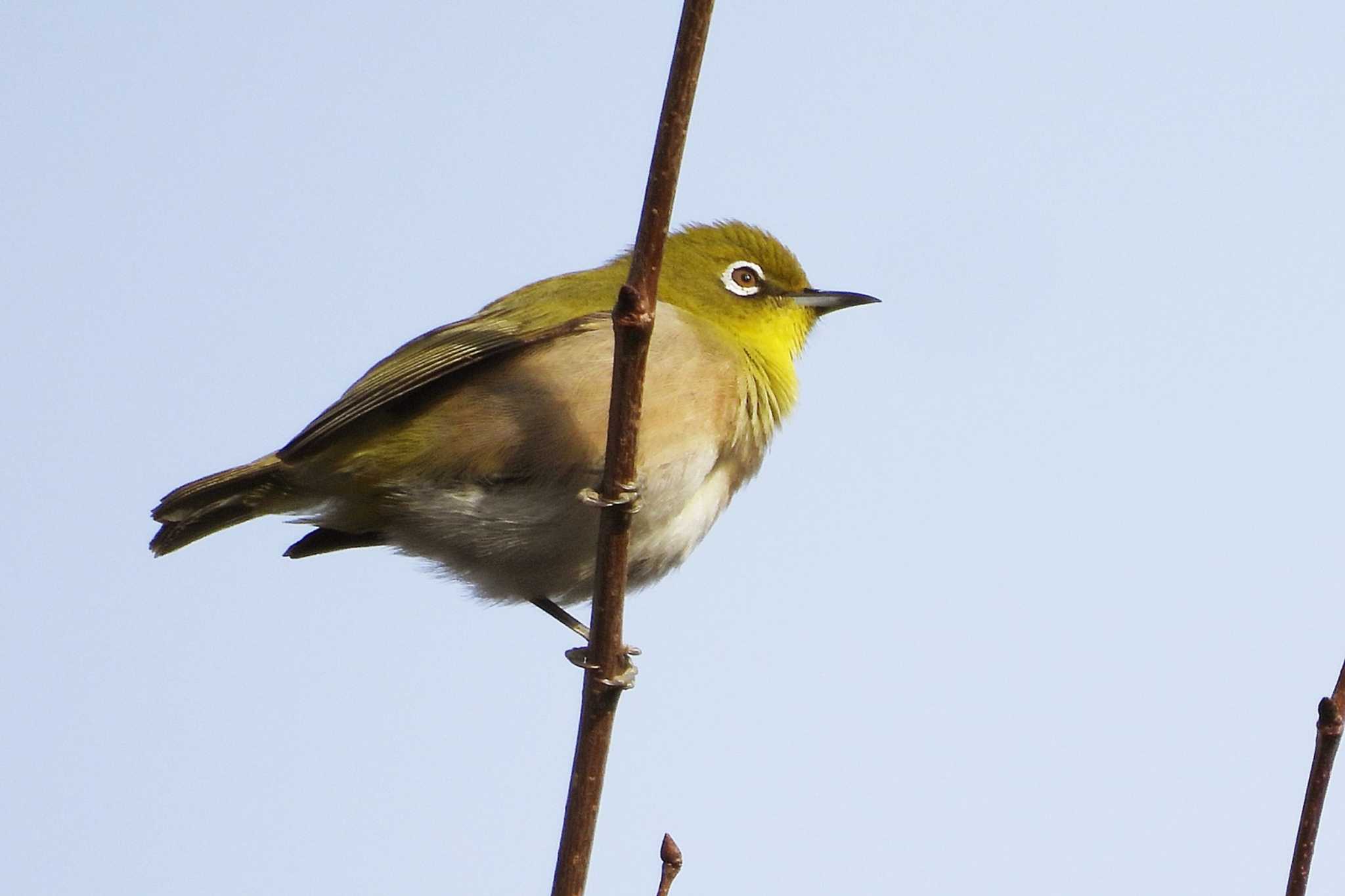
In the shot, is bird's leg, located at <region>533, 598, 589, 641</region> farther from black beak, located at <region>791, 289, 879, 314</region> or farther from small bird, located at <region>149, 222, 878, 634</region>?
black beak, located at <region>791, 289, 879, 314</region>

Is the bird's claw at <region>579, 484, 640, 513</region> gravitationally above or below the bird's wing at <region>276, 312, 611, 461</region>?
below

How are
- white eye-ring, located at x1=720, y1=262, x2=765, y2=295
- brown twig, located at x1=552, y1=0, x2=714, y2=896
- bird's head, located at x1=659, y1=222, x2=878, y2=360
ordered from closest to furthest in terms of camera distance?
brown twig, located at x1=552, y1=0, x2=714, y2=896, bird's head, located at x1=659, y1=222, x2=878, y2=360, white eye-ring, located at x1=720, y1=262, x2=765, y2=295

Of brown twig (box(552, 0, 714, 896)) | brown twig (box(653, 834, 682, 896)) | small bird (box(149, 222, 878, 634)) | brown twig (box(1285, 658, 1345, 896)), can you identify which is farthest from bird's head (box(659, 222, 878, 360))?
brown twig (box(1285, 658, 1345, 896))

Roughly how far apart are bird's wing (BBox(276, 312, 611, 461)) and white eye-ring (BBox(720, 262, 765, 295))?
1.50 meters

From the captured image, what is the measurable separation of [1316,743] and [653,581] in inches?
160

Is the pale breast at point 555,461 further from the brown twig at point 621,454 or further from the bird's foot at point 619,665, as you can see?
the brown twig at point 621,454

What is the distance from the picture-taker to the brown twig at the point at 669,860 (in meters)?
3.51

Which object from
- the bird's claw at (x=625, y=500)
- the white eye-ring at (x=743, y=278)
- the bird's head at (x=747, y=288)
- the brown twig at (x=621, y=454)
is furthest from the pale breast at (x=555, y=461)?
the bird's claw at (x=625, y=500)

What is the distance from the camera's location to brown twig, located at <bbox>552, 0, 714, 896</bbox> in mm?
3209

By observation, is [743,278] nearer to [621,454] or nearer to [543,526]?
[543,526]

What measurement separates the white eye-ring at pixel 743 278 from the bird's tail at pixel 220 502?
2.54 m

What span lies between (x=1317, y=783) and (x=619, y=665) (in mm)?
2054

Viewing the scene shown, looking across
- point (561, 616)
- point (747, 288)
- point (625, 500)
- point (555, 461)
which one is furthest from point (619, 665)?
point (747, 288)

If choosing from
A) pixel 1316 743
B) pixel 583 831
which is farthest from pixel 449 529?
pixel 1316 743
